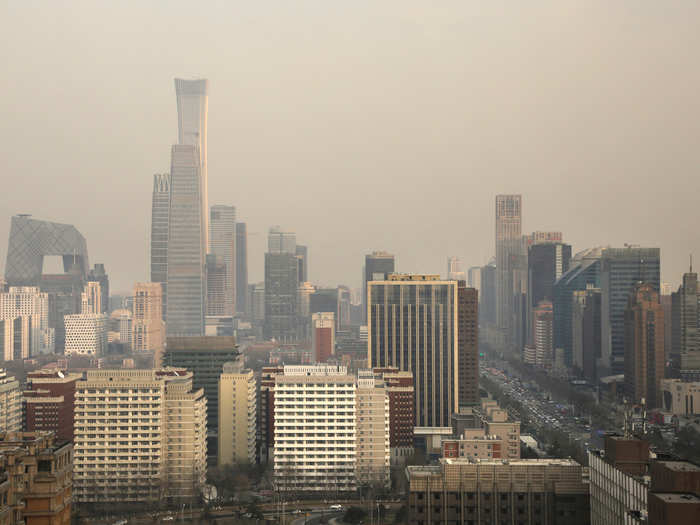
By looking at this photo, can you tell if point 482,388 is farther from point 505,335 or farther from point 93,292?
point 93,292

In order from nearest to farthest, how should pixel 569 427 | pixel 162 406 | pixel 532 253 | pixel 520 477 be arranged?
pixel 520 477 → pixel 162 406 → pixel 569 427 → pixel 532 253

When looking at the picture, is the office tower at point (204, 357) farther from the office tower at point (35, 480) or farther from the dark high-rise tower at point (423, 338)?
the office tower at point (35, 480)

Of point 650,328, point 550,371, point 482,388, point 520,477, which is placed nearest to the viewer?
point 520,477

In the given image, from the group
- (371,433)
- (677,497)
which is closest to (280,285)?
(371,433)

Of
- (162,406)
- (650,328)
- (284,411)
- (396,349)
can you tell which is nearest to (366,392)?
(284,411)

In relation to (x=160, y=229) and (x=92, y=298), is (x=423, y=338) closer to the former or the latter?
(x=160, y=229)

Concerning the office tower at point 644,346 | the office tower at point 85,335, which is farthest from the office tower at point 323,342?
the office tower at point 644,346
